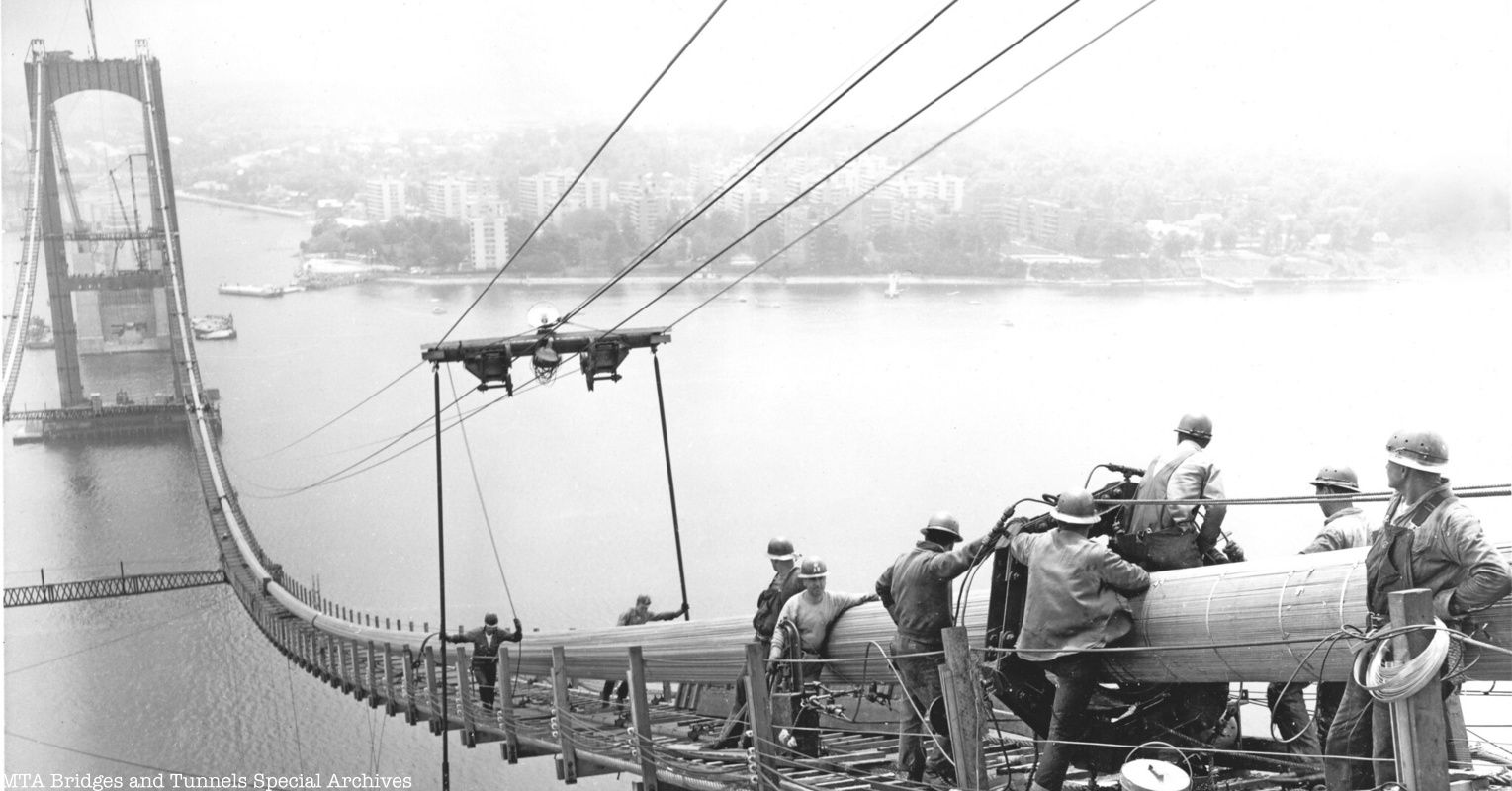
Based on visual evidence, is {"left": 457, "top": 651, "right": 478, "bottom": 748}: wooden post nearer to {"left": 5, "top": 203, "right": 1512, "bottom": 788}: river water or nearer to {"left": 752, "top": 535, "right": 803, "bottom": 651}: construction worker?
{"left": 752, "top": 535, "right": 803, "bottom": 651}: construction worker

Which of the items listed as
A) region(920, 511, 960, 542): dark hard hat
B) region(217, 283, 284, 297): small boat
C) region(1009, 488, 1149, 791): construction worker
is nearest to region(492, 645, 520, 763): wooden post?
region(920, 511, 960, 542): dark hard hat

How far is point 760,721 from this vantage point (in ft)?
14.5

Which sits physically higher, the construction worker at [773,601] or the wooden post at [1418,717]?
the wooden post at [1418,717]


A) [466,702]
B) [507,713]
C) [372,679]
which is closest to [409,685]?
[372,679]

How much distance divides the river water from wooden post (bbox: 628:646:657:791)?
57.8ft

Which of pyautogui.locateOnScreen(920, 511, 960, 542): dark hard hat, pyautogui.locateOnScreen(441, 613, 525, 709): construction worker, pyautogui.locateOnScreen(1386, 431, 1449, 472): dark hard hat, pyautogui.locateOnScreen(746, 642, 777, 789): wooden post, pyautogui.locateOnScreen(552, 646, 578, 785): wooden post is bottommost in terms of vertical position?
pyautogui.locateOnScreen(441, 613, 525, 709): construction worker

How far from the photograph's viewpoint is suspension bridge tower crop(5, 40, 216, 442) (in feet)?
143

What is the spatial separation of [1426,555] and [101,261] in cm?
5692

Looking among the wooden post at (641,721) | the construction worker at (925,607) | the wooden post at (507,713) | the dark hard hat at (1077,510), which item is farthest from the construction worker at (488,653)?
the dark hard hat at (1077,510)

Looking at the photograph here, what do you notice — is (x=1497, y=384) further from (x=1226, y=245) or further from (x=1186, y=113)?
(x=1186, y=113)

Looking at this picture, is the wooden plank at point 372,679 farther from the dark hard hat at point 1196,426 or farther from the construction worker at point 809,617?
the dark hard hat at point 1196,426

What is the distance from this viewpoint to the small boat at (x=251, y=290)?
5225 cm

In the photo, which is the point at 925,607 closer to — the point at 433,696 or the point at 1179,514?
the point at 1179,514

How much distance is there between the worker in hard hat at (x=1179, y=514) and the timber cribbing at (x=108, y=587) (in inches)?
1236
